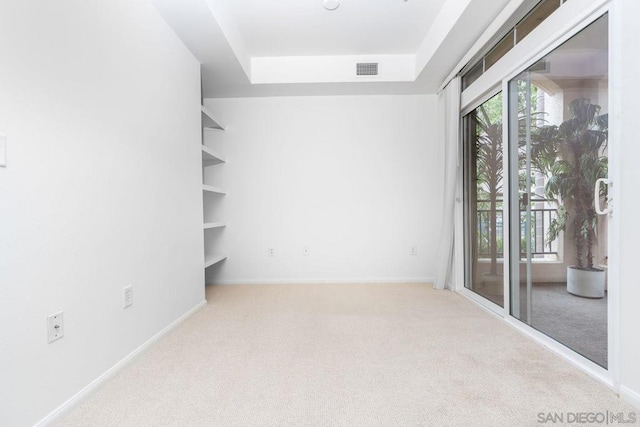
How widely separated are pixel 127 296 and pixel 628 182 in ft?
8.65

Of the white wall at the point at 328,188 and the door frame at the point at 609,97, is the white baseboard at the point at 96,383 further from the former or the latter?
the door frame at the point at 609,97

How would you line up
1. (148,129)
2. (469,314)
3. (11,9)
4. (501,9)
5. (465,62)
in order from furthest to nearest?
(465,62) < (469,314) < (501,9) < (148,129) < (11,9)

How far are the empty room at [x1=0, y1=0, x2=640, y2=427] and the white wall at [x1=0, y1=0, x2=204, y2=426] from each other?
0.01 metres

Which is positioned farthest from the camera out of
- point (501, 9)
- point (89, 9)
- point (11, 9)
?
point (501, 9)

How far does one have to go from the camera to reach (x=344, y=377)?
68.2 inches

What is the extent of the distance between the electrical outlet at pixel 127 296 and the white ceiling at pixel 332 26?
227 centimetres

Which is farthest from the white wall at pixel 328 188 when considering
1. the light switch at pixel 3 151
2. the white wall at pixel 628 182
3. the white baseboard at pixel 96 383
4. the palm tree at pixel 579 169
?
the light switch at pixel 3 151

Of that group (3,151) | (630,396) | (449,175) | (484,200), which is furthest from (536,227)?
(3,151)

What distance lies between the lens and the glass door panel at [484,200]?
9.20 ft

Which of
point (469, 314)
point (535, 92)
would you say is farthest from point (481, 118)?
point (469, 314)

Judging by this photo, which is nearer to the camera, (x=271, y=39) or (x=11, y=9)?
(x=11, y=9)

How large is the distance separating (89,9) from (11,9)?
0.49 m

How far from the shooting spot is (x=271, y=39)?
10.6 ft

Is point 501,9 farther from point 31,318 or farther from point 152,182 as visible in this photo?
point 31,318
